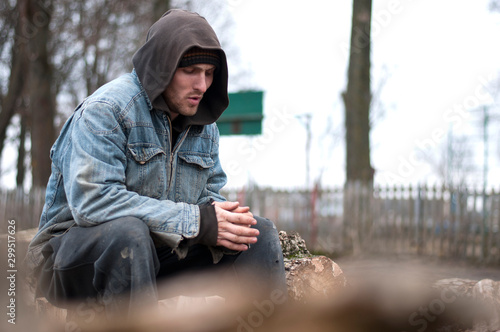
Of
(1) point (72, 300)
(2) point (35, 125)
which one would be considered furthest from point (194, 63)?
(2) point (35, 125)

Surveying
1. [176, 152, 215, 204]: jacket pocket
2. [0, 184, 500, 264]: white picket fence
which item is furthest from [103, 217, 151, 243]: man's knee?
[0, 184, 500, 264]: white picket fence

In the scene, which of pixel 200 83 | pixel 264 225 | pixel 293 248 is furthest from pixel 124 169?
pixel 293 248

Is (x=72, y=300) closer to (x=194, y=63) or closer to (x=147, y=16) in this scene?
(x=194, y=63)

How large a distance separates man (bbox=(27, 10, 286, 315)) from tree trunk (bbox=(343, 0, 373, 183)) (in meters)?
7.82

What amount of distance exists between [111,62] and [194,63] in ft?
53.9

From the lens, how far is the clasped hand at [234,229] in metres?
2.08

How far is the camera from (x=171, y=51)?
7.34 ft

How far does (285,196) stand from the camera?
11.9m

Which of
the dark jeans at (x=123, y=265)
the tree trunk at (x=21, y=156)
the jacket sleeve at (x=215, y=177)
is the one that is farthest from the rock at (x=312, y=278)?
the tree trunk at (x=21, y=156)

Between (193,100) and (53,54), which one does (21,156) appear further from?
(193,100)

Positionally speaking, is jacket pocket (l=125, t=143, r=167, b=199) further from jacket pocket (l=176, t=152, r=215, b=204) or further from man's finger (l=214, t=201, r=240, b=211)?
man's finger (l=214, t=201, r=240, b=211)

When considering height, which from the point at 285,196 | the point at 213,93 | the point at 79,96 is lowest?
the point at 285,196

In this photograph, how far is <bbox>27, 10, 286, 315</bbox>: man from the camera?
192cm

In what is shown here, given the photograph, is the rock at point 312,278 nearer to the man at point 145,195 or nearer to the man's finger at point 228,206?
the man at point 145,195
